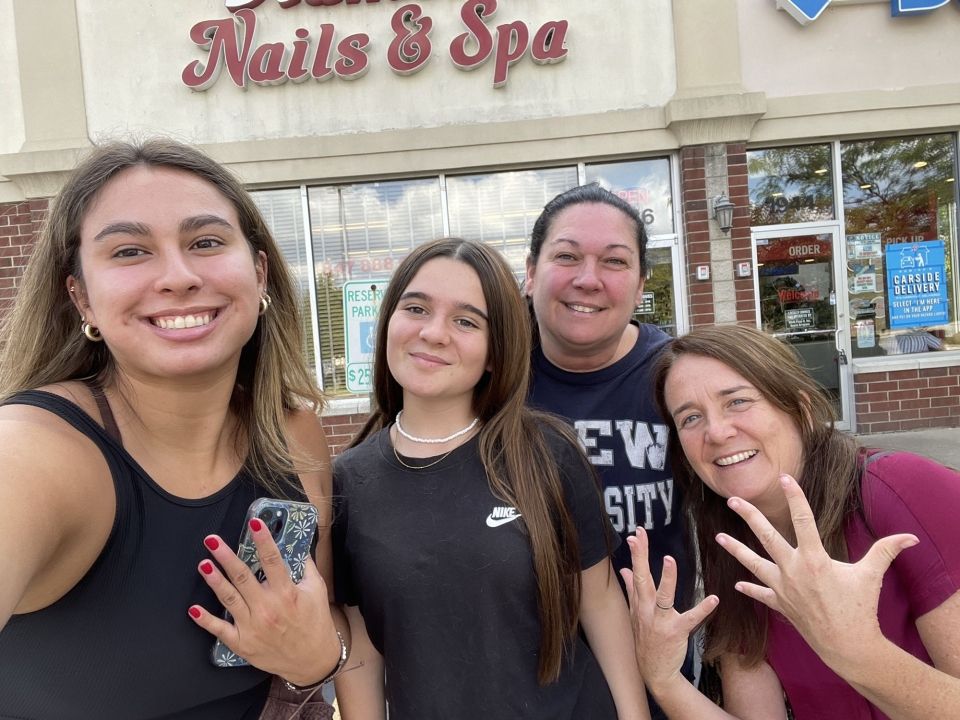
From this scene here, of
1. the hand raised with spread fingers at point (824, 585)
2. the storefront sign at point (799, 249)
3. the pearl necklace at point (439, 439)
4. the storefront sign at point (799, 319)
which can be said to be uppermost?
the storefront sign at point (799, 249)

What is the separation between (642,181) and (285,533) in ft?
21.0

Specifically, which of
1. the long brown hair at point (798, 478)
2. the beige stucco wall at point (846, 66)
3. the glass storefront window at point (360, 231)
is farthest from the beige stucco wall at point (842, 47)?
the long brown hair at point (798, 478)

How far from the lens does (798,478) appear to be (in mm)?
1648

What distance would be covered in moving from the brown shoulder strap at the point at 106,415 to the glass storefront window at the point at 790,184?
23.0ft

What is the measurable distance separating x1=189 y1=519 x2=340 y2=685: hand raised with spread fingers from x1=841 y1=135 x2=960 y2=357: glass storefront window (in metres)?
7.35

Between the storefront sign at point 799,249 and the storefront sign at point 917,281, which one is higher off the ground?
the storefront sign at point 799,249

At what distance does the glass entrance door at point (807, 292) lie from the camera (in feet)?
22.9

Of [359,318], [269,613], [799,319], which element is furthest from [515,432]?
[799,319]

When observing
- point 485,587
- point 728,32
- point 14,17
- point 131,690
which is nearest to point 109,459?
point 131,690

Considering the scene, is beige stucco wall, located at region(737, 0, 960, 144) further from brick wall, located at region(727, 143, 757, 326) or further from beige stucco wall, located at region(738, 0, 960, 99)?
brick wall, located at region(727, 143, 757, 326)

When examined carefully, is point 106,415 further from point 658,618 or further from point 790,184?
point 790,184

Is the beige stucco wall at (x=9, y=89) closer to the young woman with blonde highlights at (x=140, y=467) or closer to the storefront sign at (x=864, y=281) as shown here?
the young woman with blonde highlights at (x=140, y=467)

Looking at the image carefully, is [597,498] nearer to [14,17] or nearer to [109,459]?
[109,459]

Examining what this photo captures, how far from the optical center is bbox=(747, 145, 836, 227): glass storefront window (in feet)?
22.6
